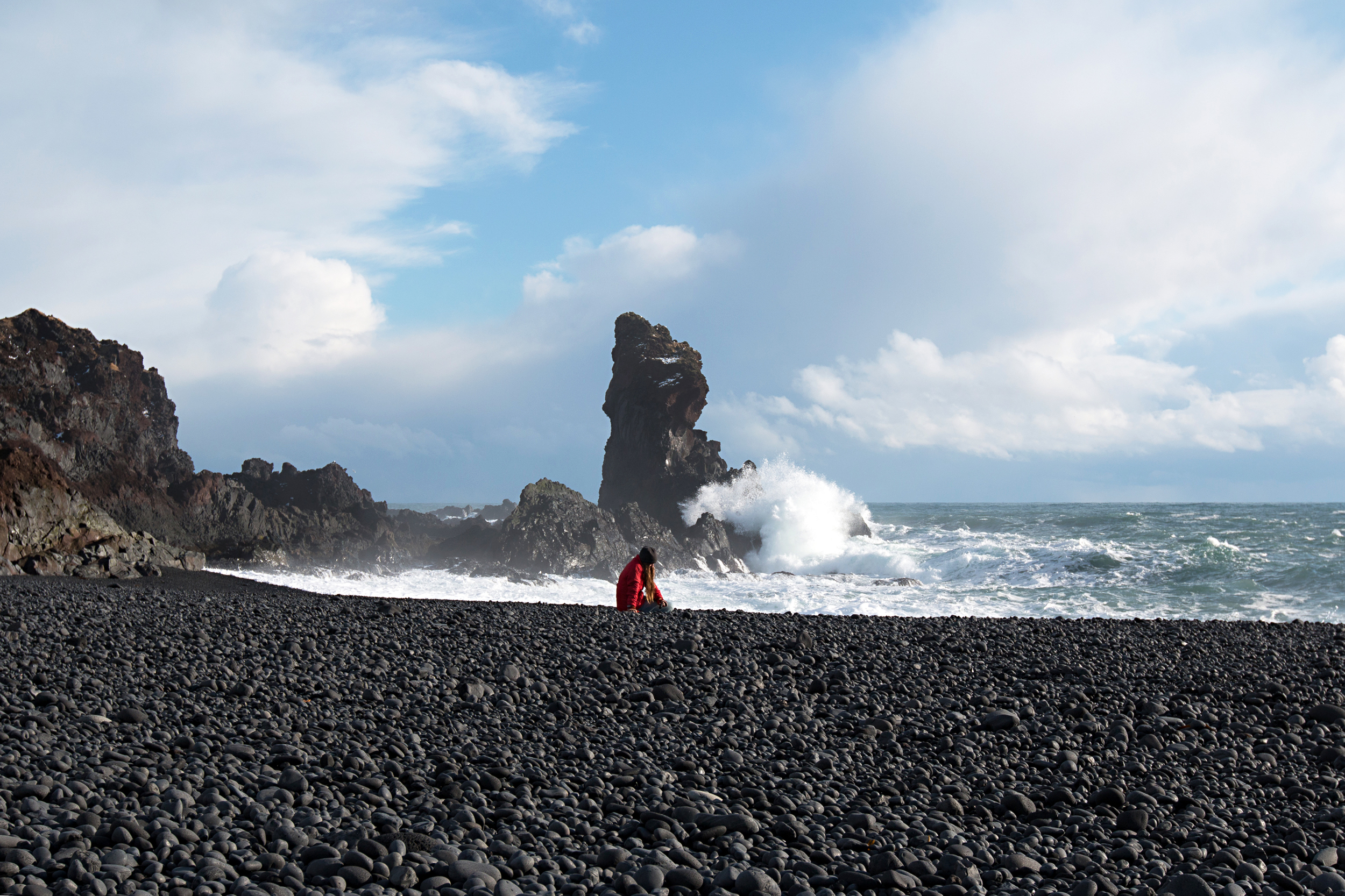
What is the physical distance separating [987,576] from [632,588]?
18.5 m

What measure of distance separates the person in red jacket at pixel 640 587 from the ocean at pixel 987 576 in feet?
23.4

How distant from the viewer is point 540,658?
8.46 meters

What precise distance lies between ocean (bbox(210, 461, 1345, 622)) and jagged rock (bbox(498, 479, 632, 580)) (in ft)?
6.38

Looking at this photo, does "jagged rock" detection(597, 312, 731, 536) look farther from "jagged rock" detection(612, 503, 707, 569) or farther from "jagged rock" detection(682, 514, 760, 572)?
"jagged rock" detection(612, 503, 707, 569)

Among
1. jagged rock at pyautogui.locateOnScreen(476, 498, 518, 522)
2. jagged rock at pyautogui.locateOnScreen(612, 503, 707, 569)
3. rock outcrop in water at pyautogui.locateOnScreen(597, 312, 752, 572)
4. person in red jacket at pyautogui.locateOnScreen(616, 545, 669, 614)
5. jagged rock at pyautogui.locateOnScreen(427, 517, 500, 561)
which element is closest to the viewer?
person in red jacket at pyautogui.locateOnScreen(616, 545, 669, 614)

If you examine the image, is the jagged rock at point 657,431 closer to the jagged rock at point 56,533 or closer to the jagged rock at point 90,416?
the jagged rock at point 90,416

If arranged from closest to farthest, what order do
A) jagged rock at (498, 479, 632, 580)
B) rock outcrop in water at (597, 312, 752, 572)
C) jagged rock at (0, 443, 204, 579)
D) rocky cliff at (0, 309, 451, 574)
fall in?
1. jagged rock at (0, 443, 204, 579)
2. rocky cliff at (0, 309, 451, 574)
3. jagged rock at (498, 479, 632, 580)
4. rock outcrop in water at (597, 312, 752, 572)

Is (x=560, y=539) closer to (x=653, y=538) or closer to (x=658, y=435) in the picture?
(x=653, y=538)

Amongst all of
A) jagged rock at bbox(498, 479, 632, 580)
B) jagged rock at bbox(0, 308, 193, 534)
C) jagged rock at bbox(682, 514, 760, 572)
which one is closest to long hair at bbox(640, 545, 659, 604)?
jagged rock at bbox(498, 479, 632, 580)

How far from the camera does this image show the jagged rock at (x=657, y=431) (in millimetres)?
40469

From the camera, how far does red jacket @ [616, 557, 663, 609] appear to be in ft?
42.6

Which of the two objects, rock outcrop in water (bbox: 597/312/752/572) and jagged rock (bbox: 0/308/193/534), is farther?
rock outcrop in water (bbox: 597/312/752/572)

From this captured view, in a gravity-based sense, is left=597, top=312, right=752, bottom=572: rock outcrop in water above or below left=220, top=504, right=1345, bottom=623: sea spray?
above

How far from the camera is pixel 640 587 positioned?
520 inches
